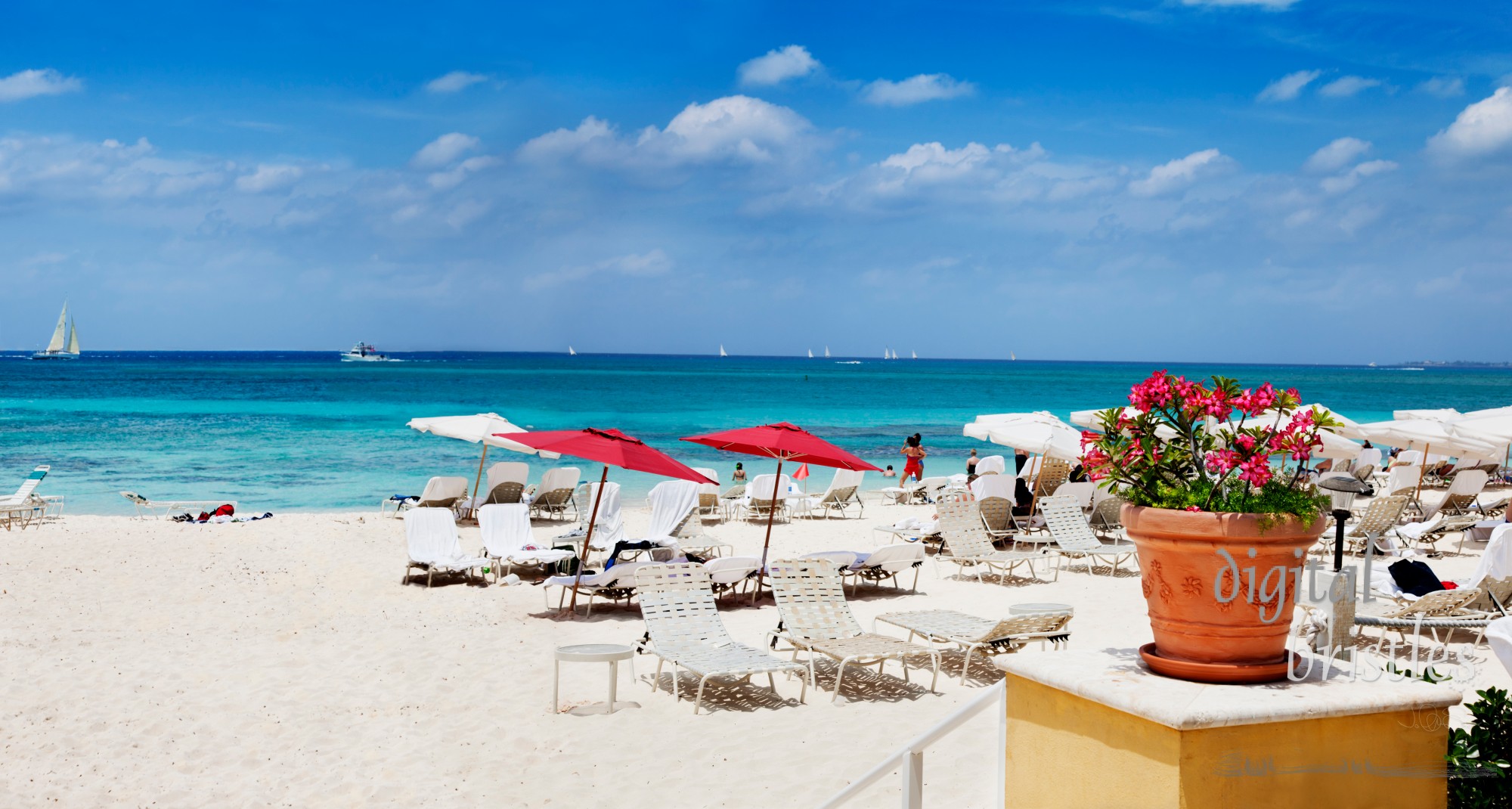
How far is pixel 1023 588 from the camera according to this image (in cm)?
1071

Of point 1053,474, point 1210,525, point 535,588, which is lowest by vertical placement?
point 535,588

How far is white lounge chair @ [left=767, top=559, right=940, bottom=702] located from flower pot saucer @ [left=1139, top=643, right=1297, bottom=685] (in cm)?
444

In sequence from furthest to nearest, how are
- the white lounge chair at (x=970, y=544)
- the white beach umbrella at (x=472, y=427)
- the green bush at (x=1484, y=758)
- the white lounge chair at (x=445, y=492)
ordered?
the white lounge chair at (x=445, y=492), the white beach umbrella at (x=472, y=427), the white lounge chair at (x=970, y=544), the green bush at (x=1484, y=758)

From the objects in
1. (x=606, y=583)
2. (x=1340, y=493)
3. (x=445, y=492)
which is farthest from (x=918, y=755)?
(x=445, y=492)

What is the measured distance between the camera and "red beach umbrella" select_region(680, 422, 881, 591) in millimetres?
9898

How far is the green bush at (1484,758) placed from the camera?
289cm

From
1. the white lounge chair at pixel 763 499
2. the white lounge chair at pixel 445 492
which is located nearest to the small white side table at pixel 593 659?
the white lounge chair at pixel 445 492

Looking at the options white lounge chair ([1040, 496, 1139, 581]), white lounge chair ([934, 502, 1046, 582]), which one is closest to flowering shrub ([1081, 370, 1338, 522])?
white lounge chair ([934, 502, 1046, 582])

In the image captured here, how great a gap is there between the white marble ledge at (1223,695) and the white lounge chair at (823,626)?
4.41 metres

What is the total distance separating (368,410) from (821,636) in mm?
45817

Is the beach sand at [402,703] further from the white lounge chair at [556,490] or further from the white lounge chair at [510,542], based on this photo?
the white lounge chair at [556,490]

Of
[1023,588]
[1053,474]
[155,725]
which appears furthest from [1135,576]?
[155,725]

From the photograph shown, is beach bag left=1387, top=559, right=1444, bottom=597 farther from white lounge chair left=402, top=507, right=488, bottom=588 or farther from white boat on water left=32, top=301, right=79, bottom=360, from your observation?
white boat on water left=32, top=301, right=79, bottom=360

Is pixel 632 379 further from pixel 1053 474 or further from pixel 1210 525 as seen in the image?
pixel 1210 525
